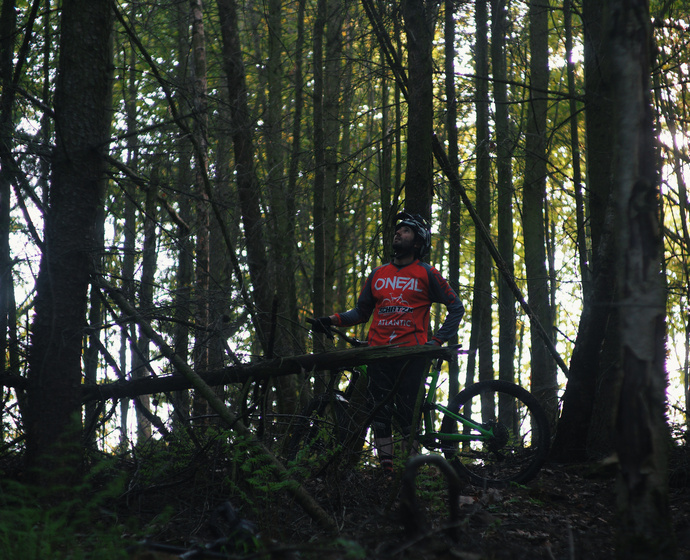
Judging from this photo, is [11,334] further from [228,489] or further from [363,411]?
[363,411]

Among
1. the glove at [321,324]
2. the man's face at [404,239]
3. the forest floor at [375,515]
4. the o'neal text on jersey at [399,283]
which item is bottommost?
the forest floor at [375,515]

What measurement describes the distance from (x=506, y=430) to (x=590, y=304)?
1404 millimetres

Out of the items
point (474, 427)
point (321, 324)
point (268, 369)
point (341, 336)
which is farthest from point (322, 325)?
point (474, 427)

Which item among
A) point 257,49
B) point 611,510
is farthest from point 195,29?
point 611,510

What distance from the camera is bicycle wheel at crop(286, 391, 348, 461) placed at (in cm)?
457

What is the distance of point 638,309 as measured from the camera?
2.64 meters

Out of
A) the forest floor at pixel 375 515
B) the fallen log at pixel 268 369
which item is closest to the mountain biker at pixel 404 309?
the forest floor at pixel 375 515

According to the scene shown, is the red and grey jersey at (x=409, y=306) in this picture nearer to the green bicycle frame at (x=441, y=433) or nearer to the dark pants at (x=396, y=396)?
the dark pants at (x=396, y=396)

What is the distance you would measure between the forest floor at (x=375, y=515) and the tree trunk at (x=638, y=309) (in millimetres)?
511

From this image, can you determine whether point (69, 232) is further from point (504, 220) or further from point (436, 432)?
point (504, 220)

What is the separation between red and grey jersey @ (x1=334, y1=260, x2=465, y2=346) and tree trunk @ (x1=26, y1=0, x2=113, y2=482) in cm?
219

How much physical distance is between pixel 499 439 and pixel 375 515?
2.15 metres

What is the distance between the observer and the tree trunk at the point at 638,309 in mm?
2588

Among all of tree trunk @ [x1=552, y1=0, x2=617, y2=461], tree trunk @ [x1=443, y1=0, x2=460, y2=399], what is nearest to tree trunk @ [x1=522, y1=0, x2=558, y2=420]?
tree trunk @ [x1=443, y1=0, x2=460, y2=399]
